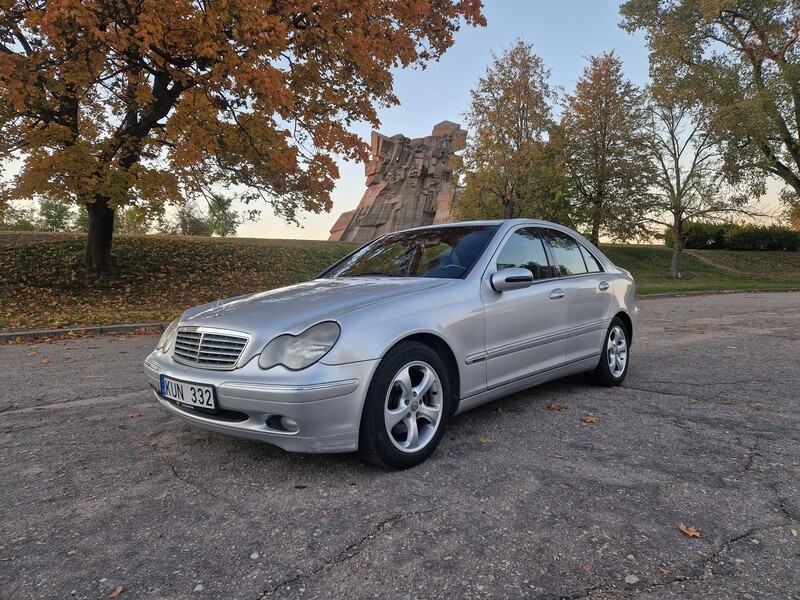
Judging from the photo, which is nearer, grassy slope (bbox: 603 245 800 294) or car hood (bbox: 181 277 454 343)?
car hood (bbox: 181 277 454 343)

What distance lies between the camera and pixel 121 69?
11.6 metres

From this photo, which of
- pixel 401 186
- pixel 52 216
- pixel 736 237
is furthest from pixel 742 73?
pixel 52 216

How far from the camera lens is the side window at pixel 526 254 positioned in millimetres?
3939

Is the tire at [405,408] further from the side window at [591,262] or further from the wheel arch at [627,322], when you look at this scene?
the wheel arch at [627,322]

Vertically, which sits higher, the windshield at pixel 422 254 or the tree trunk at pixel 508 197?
the tree trunk at pixel 508 197

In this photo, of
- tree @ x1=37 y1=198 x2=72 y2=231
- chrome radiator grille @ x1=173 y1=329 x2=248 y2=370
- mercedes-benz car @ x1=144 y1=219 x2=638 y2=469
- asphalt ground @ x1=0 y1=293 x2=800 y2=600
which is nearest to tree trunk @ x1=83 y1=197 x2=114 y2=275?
asphalt ground @ x1=0 y1=293 x2=800 y2=600

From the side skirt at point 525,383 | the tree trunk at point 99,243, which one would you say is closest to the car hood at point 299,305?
the side skirt at point 525,383

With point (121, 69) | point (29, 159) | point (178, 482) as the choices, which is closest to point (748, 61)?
point (121, 69)

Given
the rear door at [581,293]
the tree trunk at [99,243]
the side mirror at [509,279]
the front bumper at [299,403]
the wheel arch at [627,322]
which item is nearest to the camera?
the front bumper at [299,403]

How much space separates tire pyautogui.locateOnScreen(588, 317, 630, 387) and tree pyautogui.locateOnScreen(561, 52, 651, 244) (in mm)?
22805

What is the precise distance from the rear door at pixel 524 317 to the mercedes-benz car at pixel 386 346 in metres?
0.01

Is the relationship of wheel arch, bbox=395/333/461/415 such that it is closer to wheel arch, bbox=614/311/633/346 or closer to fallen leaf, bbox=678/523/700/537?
fallen leaf, bbox=678/523/700/537

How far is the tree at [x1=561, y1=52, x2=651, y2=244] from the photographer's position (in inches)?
1024

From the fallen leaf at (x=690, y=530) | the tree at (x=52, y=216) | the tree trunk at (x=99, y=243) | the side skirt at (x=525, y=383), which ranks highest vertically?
the tree at (x=52, y=216)
